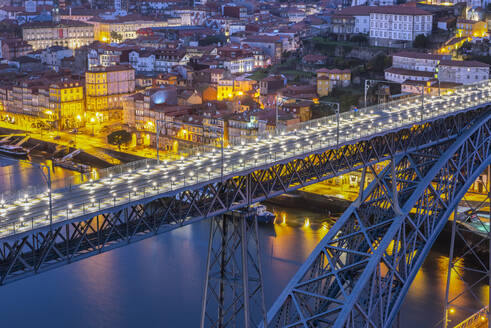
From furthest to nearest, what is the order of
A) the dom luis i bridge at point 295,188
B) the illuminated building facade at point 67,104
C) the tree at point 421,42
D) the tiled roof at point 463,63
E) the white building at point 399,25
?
the white building at point 399,25 < the tree at point 421,42 < the illuminated building facade at point 67,104 < the tiled roof at point 463,63 < the dom luis i bridge at point 295,188

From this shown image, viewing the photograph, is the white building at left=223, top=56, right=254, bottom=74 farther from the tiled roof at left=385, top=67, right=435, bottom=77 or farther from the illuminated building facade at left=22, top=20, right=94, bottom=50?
the illuminated building facade at left=22, top=20, right=94, bottom=50

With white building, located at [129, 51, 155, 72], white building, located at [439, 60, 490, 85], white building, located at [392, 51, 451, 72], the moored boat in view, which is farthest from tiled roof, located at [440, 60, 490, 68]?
white building, located at [129, 51, 155, 72]

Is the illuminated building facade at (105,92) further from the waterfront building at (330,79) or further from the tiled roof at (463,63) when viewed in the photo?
the tiled roof at (463,63)

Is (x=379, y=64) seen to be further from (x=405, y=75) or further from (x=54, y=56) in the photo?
(x=54, y=56)

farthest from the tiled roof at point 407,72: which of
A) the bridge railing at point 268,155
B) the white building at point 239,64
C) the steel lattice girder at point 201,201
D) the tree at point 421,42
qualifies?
the steel lattice girder at point 201,201

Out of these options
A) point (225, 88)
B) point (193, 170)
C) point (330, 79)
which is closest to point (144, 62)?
point (225, 88)

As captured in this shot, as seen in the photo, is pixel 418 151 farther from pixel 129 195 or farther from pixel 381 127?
pixel 129 195

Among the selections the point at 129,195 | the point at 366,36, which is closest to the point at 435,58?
the point at 366,36
